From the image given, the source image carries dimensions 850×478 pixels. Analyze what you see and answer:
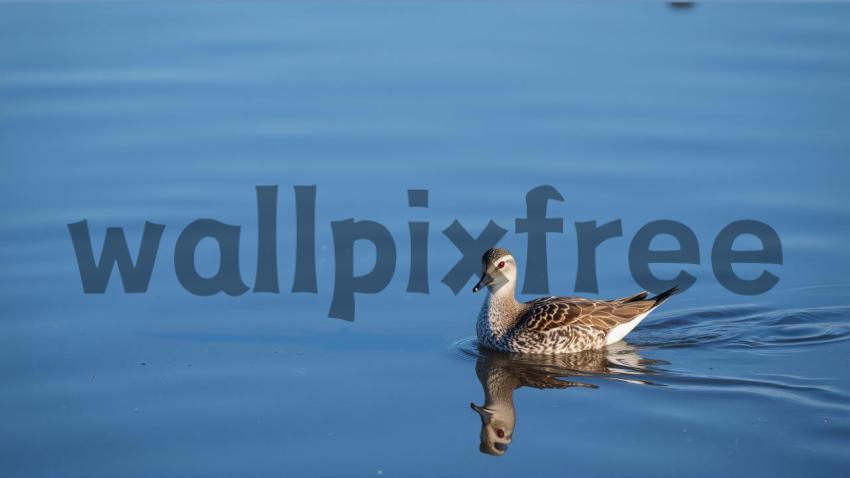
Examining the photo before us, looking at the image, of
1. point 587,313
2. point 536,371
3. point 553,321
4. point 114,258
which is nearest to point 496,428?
point 536,371

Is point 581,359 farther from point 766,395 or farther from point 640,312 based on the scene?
point 766,395

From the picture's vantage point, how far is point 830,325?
11797mm

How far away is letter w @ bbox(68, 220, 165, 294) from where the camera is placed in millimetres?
12516

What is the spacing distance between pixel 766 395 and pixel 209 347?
4.65 m

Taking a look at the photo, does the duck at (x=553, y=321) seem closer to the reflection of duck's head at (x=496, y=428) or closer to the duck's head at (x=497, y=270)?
the duck's head at (x=497, y=270)

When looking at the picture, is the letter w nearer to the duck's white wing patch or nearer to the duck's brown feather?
the duck's brown feather

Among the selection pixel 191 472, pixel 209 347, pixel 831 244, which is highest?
A: pixel 831 244

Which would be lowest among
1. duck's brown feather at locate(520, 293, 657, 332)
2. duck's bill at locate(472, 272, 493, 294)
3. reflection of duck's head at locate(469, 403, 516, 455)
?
reflection of duck's head at locate(469, 403, 516, 455)

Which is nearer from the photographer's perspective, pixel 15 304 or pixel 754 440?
pixel 754 440

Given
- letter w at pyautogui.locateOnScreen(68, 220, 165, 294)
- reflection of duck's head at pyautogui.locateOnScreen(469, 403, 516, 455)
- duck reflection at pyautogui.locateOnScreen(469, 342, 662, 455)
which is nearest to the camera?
reflection of duck's head at pyautogui.locateOnScreen(469, 403, 516, 455)

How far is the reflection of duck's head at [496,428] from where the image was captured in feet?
31.6

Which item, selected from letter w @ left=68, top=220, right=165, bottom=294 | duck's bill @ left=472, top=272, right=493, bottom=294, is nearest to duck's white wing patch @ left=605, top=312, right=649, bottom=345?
duck's bill @ left=472, top=272, right=493, bottom=294

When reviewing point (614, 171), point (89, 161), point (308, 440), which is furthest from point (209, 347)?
point (614, 171)

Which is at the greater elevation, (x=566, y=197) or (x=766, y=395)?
(x=566, y=197)
